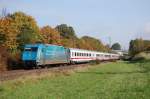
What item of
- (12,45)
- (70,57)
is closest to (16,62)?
(70,57)

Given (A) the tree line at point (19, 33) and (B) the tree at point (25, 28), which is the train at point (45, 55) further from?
(B) the tree at point (25, 28)

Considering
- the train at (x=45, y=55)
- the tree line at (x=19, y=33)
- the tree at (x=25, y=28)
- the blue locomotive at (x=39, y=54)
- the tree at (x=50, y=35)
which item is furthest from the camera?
the tree at (x=50, y=35)

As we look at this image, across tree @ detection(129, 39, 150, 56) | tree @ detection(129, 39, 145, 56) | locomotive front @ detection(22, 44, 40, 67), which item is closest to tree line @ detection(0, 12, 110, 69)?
locomotive front @ detection(22, 44, 40, 67)

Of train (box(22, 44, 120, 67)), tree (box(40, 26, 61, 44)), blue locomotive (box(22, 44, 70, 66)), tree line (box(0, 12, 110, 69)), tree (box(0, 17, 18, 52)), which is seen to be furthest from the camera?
tree (box(40, 26, 61, 44))

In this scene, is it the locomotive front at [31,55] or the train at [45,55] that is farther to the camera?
the train at [45,55]

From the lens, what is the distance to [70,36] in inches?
5369

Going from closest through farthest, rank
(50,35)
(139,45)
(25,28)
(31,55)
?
(31,55), (25,28), (50,35), (139,45)

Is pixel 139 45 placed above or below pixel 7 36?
above

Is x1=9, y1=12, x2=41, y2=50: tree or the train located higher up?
x1=9, y1=12, x2=41, y2=50: tree

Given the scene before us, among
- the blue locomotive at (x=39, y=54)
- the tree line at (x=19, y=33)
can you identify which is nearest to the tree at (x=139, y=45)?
the tree line at (x=19, y=33)

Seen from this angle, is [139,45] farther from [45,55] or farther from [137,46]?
[45,55]

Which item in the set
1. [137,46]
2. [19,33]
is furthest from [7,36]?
[137,46]

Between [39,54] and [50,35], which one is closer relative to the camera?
[39,54]

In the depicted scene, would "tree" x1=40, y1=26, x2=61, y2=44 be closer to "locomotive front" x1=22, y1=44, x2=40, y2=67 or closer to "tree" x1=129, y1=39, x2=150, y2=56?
"locomotive front" x1=22, y1=44, x2=40, y2=67
